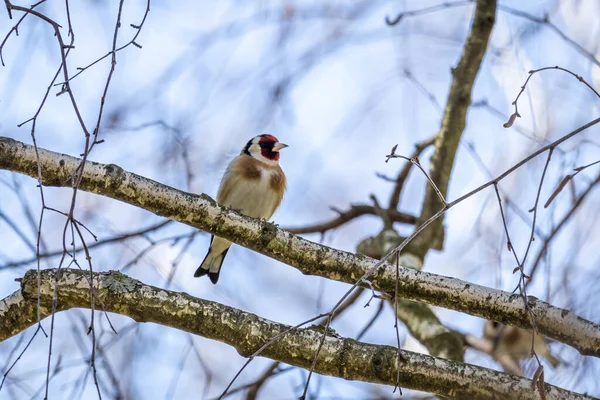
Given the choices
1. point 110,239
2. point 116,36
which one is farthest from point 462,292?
point 110,239

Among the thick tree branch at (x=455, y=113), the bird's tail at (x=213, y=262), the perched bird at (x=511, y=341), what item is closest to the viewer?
the perched bird at (x=511, y=341)

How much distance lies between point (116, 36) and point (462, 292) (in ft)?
5.67

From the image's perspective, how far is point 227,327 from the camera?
2992 millimetres

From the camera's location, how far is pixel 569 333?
114 inches

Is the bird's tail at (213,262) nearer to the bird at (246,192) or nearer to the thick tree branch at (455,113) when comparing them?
the bird at (246,192)

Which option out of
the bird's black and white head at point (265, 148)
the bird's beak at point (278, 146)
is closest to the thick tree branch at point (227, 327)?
the bird's black and white head at point (265, 148)

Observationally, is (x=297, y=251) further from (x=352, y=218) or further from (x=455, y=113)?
(x=352, y=218)

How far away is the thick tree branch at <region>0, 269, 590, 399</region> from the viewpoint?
291cm

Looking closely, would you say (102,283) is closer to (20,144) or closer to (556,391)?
(20,144)

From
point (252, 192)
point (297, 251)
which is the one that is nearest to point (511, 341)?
point (252, 192)

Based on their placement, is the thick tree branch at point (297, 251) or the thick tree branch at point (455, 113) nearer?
the thick tree branch at point (297, 251)

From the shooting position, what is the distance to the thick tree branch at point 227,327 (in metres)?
2.91

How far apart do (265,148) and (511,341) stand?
260 cm

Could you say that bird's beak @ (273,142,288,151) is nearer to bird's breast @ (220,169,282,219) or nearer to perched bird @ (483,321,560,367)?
bird's breast @ (220,169,282,219)
